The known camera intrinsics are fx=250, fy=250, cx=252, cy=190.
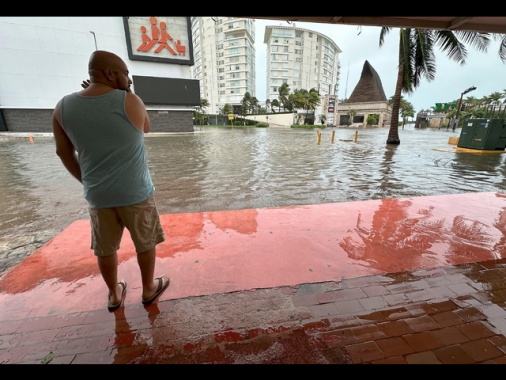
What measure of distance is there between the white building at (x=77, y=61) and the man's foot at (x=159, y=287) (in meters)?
30.7

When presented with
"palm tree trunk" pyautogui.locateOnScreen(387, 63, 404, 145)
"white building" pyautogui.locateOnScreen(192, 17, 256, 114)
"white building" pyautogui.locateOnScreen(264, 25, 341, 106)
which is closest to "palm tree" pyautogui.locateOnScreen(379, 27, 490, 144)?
"palm tree trunk" pyautogui.locateOnScreen(387, 63, 404, 145)

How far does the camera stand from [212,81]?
7725cm

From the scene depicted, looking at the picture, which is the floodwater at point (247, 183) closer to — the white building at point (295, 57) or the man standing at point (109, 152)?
the man standing at point (109, 152)

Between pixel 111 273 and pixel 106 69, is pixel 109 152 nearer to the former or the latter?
pixel 106 69

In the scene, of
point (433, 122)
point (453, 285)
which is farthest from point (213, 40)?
point (453, 285)

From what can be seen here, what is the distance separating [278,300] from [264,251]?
2.65ft

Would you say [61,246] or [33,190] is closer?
[61,246]

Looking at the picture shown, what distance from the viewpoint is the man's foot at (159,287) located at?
2.00 metres

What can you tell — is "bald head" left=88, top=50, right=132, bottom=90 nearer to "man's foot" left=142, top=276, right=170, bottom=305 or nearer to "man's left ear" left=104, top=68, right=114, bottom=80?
"man's left ear" left=104, top=68, right=114, bottom=80

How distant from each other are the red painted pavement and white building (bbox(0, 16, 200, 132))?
2969cm

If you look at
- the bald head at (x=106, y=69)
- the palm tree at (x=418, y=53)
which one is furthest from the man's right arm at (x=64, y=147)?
the palm tree at (x=418, y=53)

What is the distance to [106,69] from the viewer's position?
1581 millimetres
